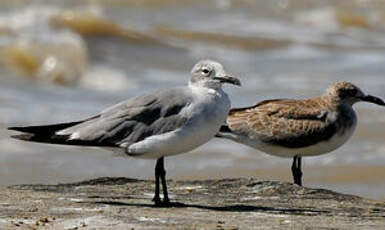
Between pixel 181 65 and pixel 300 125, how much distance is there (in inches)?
464

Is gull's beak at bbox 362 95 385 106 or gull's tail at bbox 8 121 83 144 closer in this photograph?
gull's tail at bbox 8 121 83 144

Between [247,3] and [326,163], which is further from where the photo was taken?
[247,3]

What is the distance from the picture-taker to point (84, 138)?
8.64 m

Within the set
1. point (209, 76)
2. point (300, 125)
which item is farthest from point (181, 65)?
point (209, 76)

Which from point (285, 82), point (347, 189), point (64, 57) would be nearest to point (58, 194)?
point (347, 189)

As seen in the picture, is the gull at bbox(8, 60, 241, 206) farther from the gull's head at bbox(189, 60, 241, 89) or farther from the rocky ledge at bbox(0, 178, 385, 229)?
the rocky ledge at bbox(0, 178, 385, 229)

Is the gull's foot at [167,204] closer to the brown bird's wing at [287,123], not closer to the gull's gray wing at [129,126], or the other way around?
the gull's gray wing at [129,126]

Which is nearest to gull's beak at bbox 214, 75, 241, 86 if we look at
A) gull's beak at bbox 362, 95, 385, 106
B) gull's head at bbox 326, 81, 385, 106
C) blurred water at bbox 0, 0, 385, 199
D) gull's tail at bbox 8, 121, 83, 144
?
gull's tail at bbox 8, 121, 83, 144

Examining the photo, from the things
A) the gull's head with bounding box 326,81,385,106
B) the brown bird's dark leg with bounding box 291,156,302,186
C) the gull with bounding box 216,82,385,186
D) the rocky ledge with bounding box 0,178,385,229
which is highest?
the gull's head with bounding box 326,81,385,106

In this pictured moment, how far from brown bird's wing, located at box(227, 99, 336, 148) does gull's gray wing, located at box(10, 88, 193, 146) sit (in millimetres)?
2267

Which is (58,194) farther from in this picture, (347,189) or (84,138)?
(347,189)

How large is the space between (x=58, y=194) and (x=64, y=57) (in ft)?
45.5

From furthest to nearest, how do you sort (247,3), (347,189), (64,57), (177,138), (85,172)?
(247,3) → (64,57) → (85,172) → (347,189) → (177,138)

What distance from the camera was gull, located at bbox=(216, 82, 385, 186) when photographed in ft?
35.1
